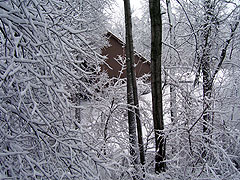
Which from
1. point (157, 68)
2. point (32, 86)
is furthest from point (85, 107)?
point (157, 68)

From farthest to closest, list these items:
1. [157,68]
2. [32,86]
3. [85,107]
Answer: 1. [157,68]
2. [85,107]
3. [32,86]

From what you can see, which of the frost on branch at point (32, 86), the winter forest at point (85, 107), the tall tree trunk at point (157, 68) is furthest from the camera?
the tall tree trunk at point (157, 68)

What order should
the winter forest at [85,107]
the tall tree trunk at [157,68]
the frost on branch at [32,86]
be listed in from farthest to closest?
the tall tree trunk at [157,68], the winter forest at [85,107], the frost on branch at [32,86]

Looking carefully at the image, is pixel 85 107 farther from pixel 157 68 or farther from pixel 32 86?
pixel 157 68

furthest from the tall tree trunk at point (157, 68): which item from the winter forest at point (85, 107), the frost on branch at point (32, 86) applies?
the frost on branch at point (32, 86)

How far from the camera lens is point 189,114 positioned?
4.55 meters

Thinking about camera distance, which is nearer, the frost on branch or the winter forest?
the frost on branch

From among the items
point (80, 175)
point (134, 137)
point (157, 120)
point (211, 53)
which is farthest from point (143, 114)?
point (80, 175)

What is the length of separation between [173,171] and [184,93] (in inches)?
85.2

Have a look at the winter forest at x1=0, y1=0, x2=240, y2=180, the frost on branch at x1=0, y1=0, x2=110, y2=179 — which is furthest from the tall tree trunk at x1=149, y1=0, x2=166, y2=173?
the frost on branch at x1=0, y1=0, x2=110, y2=179

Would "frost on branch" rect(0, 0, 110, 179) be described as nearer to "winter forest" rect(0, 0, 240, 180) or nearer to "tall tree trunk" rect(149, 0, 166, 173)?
"winter forest" rect(0, 0, 240, 180)

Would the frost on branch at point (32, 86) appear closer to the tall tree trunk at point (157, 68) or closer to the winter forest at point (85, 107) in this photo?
the winter forest at point (85, 107)

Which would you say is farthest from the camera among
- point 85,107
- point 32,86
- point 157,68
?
point 157,68

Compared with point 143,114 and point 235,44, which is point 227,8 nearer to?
point 235,44
